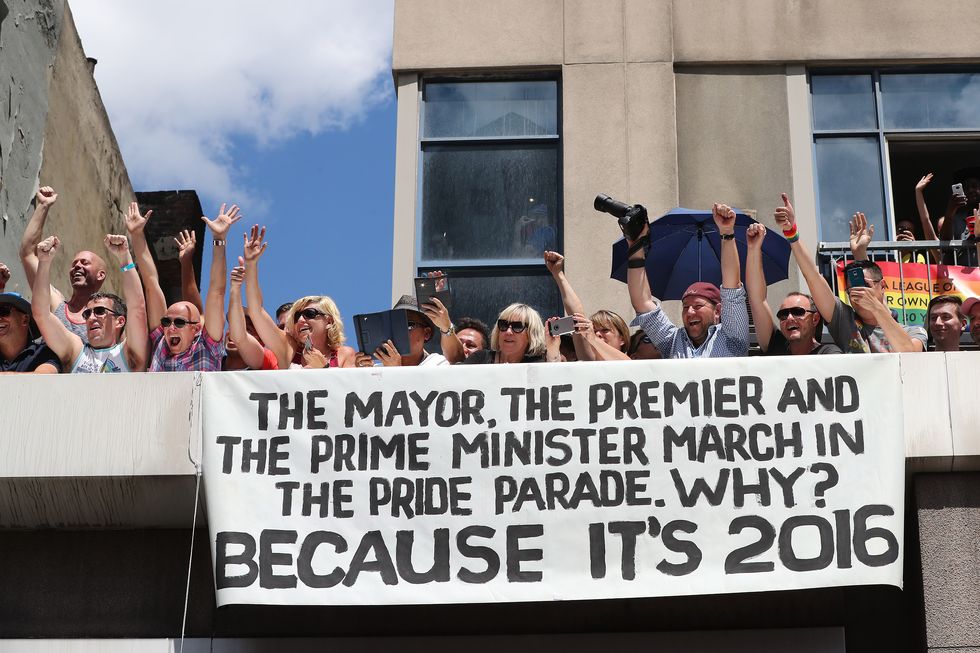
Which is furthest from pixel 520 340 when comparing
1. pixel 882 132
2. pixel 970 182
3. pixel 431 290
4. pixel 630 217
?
pixel 882 132

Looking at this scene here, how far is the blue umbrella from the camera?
29.4 ft

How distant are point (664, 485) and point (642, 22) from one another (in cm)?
637

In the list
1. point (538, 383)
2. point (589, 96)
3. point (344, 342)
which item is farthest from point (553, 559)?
point (589, 96)

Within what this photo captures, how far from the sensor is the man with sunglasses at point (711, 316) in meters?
7.67

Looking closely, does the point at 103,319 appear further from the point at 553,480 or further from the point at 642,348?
the point at 642,348

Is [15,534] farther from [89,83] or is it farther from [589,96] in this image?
[89,83]

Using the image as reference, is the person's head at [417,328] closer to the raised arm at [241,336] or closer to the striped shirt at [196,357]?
the raised arm at [241,336]

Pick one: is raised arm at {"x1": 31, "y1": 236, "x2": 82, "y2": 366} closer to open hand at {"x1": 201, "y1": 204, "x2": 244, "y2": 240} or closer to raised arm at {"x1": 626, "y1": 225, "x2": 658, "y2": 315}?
open hand at {"x1": 201, "y1": 204, "x2": 244, "y2": 240}

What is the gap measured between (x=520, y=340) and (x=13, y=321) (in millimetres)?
2957

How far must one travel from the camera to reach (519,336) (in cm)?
757

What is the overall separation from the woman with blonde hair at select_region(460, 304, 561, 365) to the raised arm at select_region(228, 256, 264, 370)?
1253 mm

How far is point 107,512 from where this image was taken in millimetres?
7477

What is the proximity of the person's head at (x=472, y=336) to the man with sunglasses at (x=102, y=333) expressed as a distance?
1.88 metres

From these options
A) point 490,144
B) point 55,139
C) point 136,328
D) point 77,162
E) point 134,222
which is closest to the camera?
point 136,328
